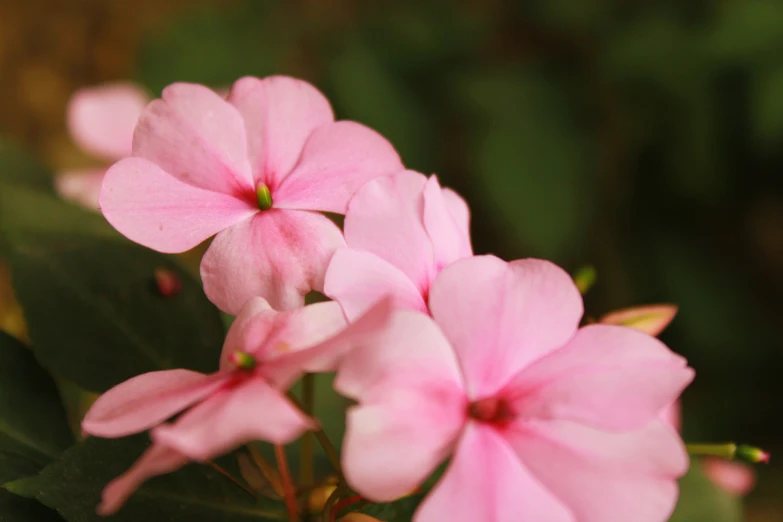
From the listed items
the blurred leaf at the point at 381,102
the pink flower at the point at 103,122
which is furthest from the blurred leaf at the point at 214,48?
the pink flower at the point at 103,122

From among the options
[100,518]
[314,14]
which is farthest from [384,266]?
[314,14]

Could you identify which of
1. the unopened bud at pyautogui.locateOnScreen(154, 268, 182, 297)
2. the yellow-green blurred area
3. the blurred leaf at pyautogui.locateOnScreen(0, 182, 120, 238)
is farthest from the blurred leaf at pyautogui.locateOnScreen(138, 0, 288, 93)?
the unopened bud at pyautogui.locateOnScreen(154, 268, 182, 297)

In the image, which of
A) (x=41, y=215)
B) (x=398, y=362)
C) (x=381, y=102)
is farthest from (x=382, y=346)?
(x=381, y=102)

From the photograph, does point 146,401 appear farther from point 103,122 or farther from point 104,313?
point 103,122

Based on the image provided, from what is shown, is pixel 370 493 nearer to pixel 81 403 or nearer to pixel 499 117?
pixel 81 403

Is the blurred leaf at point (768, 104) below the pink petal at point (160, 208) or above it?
above

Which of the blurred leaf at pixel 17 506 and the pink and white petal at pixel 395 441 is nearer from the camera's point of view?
the pink and white petal at pixel 395 441

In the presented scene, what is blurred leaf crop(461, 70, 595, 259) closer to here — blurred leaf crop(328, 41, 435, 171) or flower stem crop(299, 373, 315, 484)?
blurred leaf crop(328, 41, 435, 171)

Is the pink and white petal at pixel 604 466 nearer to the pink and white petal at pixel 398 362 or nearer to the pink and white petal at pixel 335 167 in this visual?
the pink and white petal at pixel 398 362
